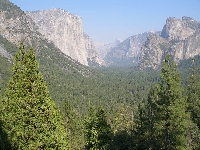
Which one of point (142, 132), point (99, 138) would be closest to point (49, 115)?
point (99, 138)

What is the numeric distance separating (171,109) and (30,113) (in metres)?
20.2

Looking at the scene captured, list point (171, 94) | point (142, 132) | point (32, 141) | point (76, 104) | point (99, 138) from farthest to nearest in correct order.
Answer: point (76, 104) < point (142, 132) < point (99, 138) < point (171, 94) < point (32, 141)

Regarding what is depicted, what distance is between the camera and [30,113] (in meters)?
17.9

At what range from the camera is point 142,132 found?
58.6m

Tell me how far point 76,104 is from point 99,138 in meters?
102

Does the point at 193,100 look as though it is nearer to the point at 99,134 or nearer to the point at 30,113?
the point at 99,134

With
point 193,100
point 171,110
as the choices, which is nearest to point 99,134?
point 171,110

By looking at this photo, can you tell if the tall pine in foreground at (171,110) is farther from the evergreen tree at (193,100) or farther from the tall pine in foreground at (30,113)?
the tall pine in foreground at (30,113)

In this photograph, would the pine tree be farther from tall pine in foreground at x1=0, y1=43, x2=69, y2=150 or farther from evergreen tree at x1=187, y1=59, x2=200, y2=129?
tall pine in foreground at x1=0, y1=43, x2=69, y2=150

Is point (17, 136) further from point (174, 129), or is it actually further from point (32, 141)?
point (174, 129)

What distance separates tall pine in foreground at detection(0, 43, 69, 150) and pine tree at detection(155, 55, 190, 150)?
60.3ft

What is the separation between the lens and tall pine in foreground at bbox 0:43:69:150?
17.8m

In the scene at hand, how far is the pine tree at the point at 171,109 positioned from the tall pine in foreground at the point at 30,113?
18.4m

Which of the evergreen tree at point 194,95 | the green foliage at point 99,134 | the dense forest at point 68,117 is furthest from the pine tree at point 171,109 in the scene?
the evergreen tree at point 194,95
